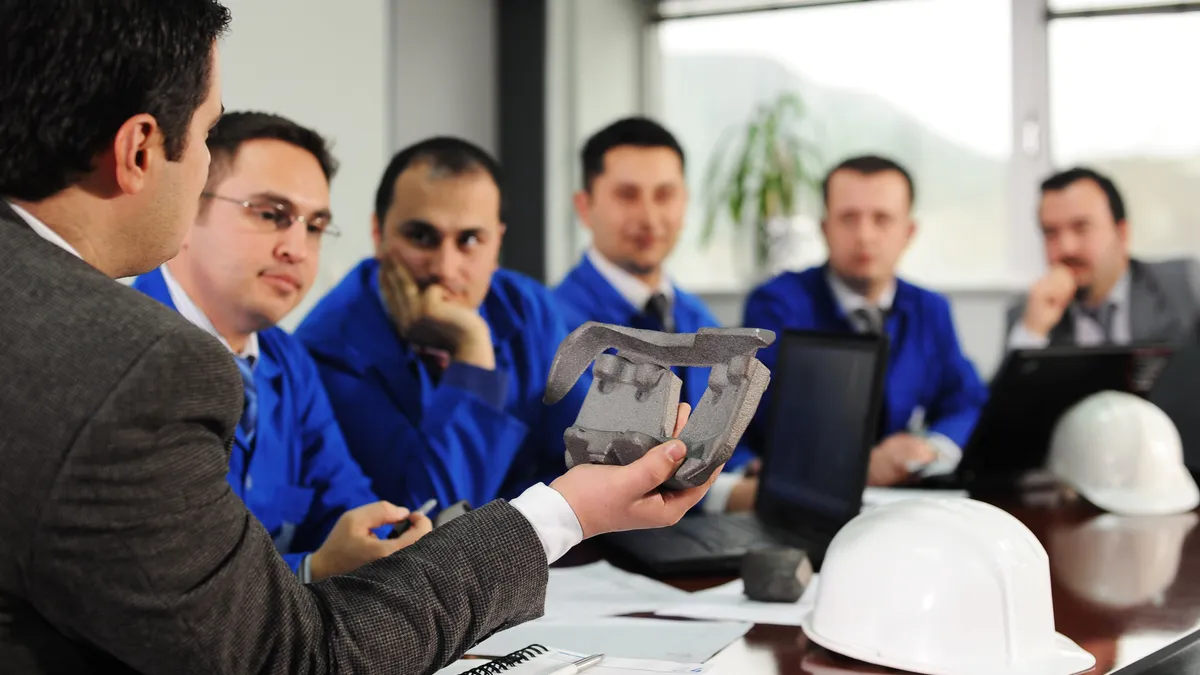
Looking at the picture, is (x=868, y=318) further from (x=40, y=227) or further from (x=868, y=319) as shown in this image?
(x=40, y=227)

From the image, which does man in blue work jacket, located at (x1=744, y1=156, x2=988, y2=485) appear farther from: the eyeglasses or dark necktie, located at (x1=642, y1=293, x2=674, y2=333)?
the eyeglasses

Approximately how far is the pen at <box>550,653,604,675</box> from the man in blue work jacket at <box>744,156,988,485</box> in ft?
6.35

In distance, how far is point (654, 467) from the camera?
3.17 feet

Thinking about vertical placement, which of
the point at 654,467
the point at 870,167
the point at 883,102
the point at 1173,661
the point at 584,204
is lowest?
the point at 1173,661

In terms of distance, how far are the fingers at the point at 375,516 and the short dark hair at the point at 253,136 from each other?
1.88 ft

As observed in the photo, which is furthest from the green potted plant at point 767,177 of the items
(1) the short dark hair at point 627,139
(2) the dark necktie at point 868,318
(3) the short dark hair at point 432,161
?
(3) the short dark hair at point 432,161

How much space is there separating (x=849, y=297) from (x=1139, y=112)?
207 cm

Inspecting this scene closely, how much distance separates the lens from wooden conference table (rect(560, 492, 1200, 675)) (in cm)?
112

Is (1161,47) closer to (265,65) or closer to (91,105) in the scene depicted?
(265,65)

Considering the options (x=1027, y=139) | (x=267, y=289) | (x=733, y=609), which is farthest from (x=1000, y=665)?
(x=1027, y=139)

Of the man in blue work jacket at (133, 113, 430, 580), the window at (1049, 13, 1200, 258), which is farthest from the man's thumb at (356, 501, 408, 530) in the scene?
the window at (1049, 13, 1200, 258)

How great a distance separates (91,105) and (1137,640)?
1141 millimetres

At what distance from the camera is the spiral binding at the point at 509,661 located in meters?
1.04

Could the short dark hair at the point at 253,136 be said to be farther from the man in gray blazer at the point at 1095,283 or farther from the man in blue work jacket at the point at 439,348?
the man in gray blazer at the point at 1095,283
